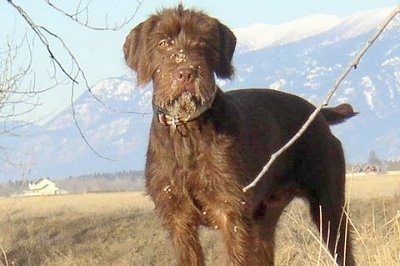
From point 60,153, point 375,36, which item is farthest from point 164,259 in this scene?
point 60,153

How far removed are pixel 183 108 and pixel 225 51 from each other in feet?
1.91

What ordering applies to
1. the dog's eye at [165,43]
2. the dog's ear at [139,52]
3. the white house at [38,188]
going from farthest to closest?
the white house at [38,188]
the dog's ear at [139,52]
the dog's eye at [165,43]

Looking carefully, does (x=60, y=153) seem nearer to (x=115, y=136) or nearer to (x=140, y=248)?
(x=115, y=136)

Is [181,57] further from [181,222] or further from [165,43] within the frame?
[181,222]

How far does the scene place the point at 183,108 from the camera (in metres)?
5.68

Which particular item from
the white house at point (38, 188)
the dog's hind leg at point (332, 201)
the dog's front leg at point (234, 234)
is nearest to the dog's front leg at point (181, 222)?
the dog's front leg at point (234, 234)

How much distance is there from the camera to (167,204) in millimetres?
6121

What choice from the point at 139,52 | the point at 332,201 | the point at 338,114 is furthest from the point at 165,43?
the point at 338,114

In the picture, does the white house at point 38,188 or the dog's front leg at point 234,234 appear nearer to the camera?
the dog's front leg at point 234,234

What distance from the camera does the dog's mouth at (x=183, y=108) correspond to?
18.2ft

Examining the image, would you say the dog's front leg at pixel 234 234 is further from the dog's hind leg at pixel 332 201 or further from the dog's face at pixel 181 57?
the dog's hind leg at pixel 332 201

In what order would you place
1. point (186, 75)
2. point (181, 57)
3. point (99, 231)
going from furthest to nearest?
point (99, 231), point (181, 57), point (186, 75)

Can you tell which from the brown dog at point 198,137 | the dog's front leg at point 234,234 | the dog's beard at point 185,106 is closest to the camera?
the dog's beard at point 185,106

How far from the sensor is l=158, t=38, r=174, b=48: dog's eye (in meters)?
5.81
